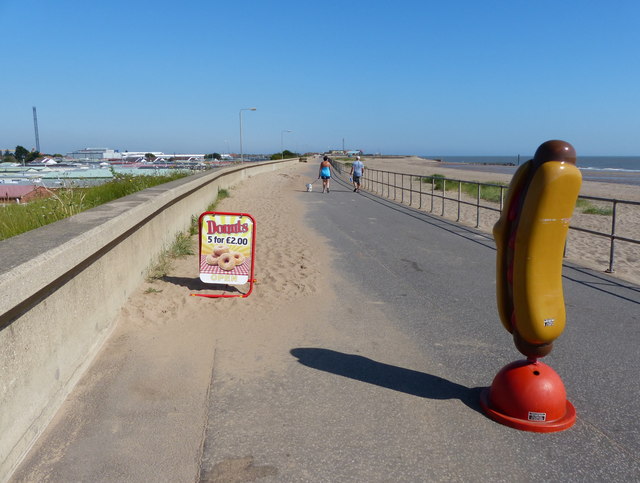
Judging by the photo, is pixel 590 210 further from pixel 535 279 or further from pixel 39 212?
pixel 39 212

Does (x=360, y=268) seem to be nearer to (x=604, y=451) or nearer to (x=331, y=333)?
(x=331, y=333)

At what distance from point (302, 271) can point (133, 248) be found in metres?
2.52

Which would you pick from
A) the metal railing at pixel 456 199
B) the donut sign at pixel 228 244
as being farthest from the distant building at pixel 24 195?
the metal railing at pixel 456 199

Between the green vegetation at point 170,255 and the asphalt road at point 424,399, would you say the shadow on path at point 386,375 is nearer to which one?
the asphalt road at point 424,399

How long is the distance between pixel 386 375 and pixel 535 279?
1.45 m

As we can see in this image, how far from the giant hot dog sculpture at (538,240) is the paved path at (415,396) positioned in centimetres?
66

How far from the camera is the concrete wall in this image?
2871mm

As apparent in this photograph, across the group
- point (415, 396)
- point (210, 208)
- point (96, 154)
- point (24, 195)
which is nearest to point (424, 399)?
point (415, 396)

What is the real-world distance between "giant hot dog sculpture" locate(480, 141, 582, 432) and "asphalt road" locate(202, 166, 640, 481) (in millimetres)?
128

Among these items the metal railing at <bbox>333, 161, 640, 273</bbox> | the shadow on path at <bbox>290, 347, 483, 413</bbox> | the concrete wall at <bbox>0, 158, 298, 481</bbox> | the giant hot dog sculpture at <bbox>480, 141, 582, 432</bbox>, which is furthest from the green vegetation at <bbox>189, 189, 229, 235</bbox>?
the giant hot dog sculpture at <bbox>480, 141, 582, 432</bbox>

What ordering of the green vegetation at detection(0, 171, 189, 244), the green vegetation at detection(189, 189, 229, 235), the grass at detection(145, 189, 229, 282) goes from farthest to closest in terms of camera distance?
1. the green vegetation at detection(189, 189, 229, 235)
2. the grass at detection(145, 189, 229, 282)
3. the green vegetation at detection(0, 171, 189, 244)

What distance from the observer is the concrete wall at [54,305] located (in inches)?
113

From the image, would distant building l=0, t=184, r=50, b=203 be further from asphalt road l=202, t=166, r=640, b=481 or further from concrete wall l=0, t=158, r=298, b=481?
asphalt road l=202, t=166, r=640, b=481

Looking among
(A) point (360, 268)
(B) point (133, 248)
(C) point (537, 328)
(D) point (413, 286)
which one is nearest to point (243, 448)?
(C) point (537, 328)
